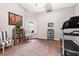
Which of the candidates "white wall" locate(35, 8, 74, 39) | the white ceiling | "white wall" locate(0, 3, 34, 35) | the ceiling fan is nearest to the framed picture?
"white wall" locate(0, 3, 34, 35)

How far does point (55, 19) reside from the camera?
2059 mm

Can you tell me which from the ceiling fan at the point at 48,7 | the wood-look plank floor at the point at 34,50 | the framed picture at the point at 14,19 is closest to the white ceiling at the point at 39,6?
the ceiling fan at the point at 48,7

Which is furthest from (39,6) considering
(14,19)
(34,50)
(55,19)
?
(34,50)

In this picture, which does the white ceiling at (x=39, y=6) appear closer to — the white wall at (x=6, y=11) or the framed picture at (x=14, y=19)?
the white wall at (x=6, y=11)

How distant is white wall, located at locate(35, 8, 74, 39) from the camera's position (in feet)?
6.55

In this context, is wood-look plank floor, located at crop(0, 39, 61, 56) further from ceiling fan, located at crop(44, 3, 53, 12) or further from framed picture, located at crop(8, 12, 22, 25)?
ceiling fan, located at crop(44, 3, 53, 12)

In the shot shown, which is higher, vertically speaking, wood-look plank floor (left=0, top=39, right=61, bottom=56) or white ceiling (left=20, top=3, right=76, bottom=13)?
white ceiling (left=20, top=3, right=76, bottom=13)

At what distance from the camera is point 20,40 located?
6.97 feet

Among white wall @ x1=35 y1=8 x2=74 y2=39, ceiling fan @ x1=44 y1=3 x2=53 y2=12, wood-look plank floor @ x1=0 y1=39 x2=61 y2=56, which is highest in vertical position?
ceiling fan @ x1=44 y1=3 x2=53 y2=12

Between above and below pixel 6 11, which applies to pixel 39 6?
above

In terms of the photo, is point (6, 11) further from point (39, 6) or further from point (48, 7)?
point (48, 7)

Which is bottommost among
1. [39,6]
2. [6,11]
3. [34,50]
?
[34,50]

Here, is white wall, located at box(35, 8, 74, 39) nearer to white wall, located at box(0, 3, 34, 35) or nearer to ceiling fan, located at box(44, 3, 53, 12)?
ceiling fan, located at box(44, 3, 53, 12)

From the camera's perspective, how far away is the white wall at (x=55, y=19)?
200 centimetres
